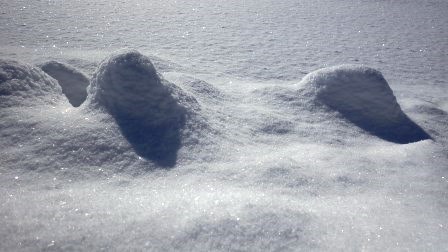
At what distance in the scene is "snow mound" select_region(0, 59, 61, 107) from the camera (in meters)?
2.35

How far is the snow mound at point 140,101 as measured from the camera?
2301 mm

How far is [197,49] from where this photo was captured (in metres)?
4.55

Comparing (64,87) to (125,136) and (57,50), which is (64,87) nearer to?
(125,136)

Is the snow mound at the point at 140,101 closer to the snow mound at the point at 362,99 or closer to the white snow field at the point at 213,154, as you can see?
the white snow field at the point at 213,154

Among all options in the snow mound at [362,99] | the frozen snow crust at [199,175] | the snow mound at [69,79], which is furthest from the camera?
the snow mound at [362,99]

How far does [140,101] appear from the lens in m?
2.40

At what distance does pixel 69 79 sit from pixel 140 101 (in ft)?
2.93

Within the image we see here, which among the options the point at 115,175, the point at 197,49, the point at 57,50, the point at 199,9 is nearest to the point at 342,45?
the point at 197,49

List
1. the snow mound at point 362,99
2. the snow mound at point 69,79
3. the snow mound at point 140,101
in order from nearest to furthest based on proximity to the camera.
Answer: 1. the snow mound at point 140,101
2. the snow mound at point 69,79
3. the snow mound at point 362,99

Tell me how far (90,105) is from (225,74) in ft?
5.70

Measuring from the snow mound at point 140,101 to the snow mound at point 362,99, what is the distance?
4.03 feet

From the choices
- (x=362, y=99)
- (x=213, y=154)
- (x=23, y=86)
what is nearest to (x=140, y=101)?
(x=213, y=154)

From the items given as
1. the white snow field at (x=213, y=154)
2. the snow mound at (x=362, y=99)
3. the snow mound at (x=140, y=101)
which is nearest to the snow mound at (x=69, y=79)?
the white snow field at (x=213, y=154)

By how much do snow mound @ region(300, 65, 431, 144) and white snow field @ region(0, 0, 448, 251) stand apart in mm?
11
